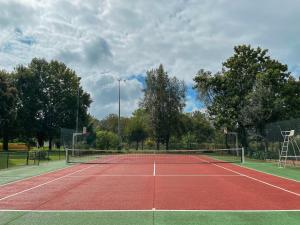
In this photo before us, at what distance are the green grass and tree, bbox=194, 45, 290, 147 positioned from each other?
1593 inches

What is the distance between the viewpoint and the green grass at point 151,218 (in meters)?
10.7

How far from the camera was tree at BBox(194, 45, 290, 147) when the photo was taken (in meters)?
52.1

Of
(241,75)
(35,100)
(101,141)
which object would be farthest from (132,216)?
(35,100)

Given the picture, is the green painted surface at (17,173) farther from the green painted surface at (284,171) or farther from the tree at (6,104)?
the tree at (6,104)

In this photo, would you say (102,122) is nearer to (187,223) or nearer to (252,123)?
(252,123)

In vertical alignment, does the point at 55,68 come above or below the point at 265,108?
above

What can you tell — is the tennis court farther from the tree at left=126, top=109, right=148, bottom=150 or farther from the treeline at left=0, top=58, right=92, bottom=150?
the tree at left=126, top=109, right=148, bottom=150

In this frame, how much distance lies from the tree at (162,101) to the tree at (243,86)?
1705cm

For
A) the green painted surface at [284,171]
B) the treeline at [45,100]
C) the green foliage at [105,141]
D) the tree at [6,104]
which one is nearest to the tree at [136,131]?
the treeline at [45,100]

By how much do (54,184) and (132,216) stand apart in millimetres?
9475

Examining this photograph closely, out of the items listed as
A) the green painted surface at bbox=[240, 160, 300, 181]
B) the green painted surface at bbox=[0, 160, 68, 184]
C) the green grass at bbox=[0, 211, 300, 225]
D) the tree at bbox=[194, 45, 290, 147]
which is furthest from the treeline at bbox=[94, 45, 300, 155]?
the green grass at bbox=[0, 211, 300, 225]

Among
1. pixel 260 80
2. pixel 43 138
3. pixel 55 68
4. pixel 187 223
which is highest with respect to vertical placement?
pixel 55 68

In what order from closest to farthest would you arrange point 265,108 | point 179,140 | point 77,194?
1. point 77,194
2. point 265,108
3. point 179,140

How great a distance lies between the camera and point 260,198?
1520 cm
